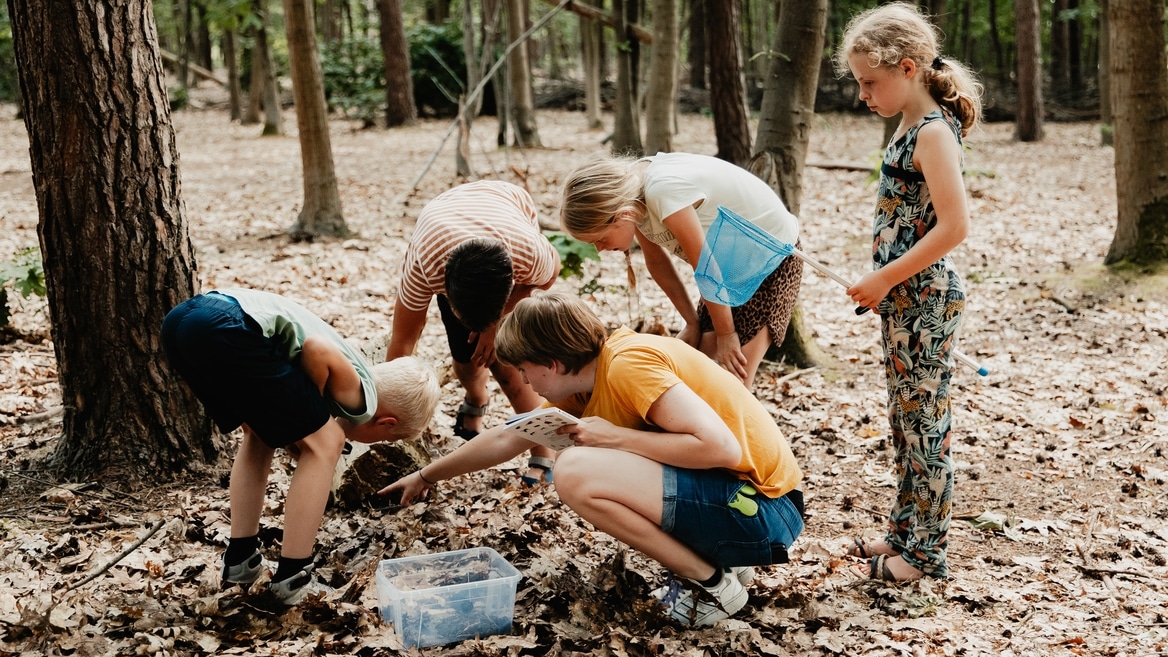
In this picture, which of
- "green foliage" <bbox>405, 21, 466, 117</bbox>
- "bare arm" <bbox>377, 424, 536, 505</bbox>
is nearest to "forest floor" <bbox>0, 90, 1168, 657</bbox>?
A: "bare arm" <bbox>377, 424, 536, 505</bbox>

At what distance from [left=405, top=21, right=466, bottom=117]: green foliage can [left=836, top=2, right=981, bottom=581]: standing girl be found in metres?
16.9

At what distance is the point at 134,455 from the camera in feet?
11.7

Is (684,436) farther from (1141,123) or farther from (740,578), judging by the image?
(1141,123)

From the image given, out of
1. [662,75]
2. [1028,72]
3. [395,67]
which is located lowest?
[662,75]

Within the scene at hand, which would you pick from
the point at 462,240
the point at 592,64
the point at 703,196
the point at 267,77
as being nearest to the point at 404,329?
the point at 462,240

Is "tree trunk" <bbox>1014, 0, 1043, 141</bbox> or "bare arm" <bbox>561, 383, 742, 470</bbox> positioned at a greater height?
Result: "tree trunk" <bbox>1014, 0, 1043, 141</bbox>

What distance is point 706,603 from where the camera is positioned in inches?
110

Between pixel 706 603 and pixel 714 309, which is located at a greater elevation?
pixel 714 309

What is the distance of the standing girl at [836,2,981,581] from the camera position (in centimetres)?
276

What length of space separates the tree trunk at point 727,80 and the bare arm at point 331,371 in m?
6.29

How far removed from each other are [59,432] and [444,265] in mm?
2013

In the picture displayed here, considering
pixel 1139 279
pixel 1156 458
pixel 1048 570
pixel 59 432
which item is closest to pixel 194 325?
pixel 59 432

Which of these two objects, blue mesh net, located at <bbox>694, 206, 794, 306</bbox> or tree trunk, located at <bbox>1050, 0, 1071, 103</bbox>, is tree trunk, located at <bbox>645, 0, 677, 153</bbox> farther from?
tree trunk, located at <bbox>1050, 0, 1071, 103</bbox>

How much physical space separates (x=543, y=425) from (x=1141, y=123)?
5683mm
